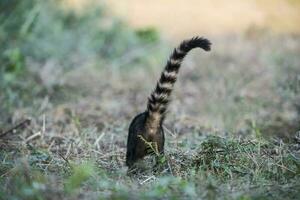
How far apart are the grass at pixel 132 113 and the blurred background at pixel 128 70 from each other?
2cm

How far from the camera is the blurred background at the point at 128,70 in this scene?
848cm

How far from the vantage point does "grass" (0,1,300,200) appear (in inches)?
193

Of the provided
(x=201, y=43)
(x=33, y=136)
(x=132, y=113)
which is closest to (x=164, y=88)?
(x=201, y=43)

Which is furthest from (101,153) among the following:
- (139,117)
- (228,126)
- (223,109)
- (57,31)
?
(57,31)

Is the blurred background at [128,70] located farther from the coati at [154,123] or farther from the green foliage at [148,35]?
the coati at [154,123]

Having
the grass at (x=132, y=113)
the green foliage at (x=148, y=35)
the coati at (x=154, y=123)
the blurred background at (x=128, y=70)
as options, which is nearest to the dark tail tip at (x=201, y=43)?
the coati at (x=154, y=123)

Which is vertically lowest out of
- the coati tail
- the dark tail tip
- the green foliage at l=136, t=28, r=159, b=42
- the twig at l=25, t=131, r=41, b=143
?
the twig at l=25, t=131, r=41, b=143

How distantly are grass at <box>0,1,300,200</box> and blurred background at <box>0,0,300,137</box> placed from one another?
0.08ft

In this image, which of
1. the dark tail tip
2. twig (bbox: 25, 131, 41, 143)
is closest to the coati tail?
the dark tail tip

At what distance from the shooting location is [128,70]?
1141cm

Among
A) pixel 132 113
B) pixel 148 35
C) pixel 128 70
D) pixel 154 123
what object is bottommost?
pixel 154 123

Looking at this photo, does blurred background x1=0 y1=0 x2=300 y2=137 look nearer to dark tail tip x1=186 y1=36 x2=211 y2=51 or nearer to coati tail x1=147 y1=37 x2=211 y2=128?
coati tail x1=147 y1=37 x2=211 y2=128

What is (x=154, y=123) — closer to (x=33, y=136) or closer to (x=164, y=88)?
(x=164, y=88)

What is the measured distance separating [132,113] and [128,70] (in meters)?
2.63
